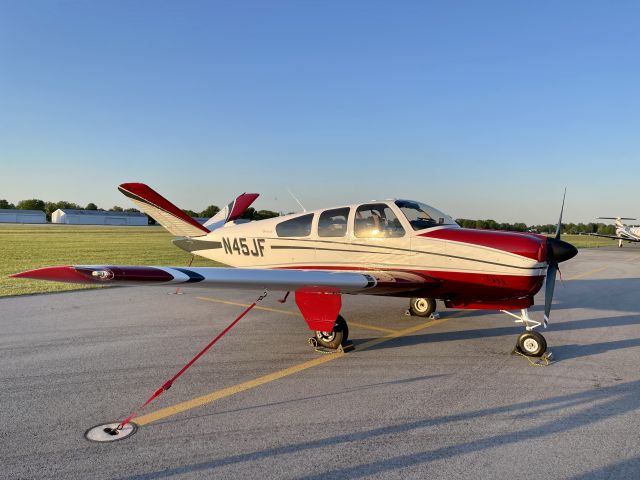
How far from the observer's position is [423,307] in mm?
8148

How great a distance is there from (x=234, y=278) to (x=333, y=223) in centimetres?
267

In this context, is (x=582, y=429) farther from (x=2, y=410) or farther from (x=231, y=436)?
(x=2, y=410)

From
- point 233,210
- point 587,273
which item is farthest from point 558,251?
point 587,273

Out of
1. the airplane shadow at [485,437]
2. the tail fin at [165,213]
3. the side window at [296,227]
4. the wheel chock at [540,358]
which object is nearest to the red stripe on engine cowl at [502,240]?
the wheel chock at [540,358]

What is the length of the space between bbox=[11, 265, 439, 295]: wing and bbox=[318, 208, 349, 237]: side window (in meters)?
0.88

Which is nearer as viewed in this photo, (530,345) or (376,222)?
(530,345)

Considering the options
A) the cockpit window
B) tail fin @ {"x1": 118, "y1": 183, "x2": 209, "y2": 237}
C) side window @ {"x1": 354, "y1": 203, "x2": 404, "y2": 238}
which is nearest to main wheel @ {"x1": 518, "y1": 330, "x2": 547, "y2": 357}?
the cockpit window

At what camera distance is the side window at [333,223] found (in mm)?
6652

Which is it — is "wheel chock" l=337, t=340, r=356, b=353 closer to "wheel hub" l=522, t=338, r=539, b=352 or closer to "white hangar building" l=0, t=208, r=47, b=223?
"wheel hub" l=522, t=338, r=539, b=352

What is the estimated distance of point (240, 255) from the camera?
8141mm

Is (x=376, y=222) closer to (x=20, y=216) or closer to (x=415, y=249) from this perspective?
(x=415, y=249)

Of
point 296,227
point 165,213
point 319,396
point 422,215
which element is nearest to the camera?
point 319,396

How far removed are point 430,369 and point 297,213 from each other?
3.62m

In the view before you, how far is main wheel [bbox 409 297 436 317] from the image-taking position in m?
8.09
